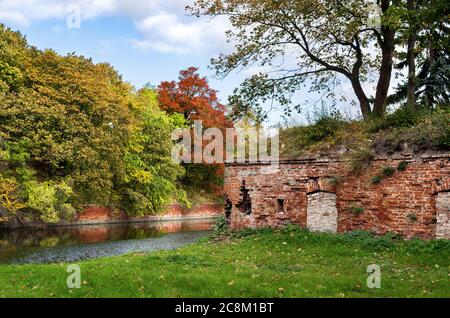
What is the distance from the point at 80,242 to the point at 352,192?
1728 centimetres

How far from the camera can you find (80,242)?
90.1 ft

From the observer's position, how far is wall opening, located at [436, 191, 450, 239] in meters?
13.6

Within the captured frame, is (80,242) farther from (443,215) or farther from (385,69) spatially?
(443,215)

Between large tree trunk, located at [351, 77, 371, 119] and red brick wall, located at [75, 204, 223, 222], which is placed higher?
large tree trunk, located at [351, 77, 371, 119]

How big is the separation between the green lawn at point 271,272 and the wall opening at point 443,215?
0.55 m

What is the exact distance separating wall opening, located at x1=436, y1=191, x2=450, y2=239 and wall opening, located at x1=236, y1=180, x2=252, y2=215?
6.80 m

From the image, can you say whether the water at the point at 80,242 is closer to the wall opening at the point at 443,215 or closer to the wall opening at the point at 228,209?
the wall opening at the point at 228,209

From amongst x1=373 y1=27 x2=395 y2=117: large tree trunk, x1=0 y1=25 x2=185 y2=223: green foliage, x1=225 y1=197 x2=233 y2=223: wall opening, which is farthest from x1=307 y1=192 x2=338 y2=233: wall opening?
x1=0 y1=25 x2=185 y2=223: green foliage

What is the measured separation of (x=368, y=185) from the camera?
602 inches

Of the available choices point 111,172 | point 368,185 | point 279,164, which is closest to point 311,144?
point 279,164

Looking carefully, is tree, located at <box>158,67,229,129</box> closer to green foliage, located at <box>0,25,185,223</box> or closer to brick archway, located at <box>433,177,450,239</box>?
green foliage, located at <box>0,25,185,223</box>

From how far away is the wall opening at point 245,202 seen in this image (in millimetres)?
18453

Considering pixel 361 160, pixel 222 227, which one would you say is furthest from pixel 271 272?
pixel 222 227

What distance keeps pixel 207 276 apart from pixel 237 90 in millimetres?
11713
